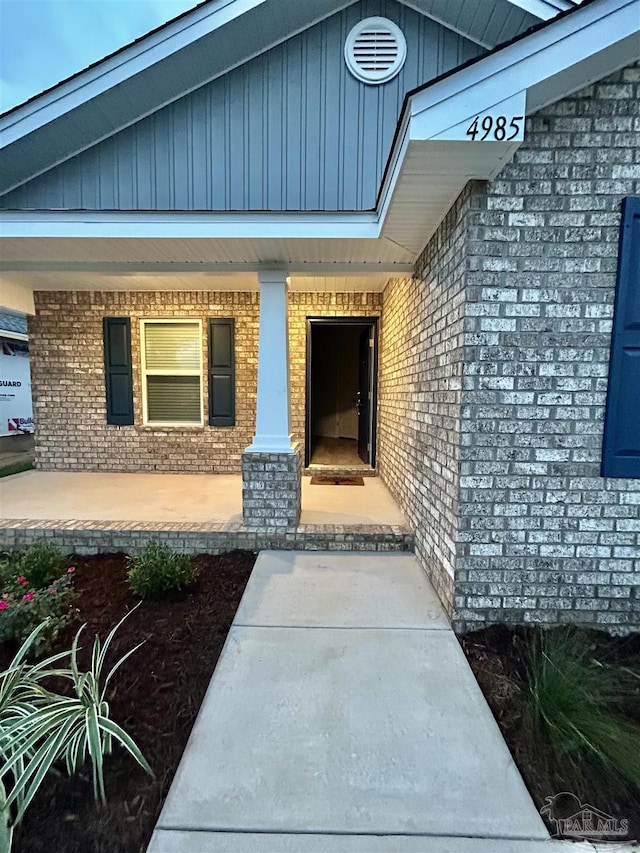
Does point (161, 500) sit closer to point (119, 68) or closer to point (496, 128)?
point (119, 68)

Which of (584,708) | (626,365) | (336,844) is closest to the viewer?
(336,844)

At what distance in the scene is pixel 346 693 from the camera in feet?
6.88

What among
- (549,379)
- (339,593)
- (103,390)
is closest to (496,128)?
(549,379)

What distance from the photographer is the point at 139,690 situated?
2.09 meters

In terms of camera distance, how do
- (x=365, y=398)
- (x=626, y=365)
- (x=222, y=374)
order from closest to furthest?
(x=626, y=365), (x=222, y=374), (x=365, y=398)

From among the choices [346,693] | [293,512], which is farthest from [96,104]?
[346,693]

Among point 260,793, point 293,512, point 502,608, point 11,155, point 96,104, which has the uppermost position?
point 96,104

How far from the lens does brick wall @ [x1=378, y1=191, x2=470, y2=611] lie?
2682 mm

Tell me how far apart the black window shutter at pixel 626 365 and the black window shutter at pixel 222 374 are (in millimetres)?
4608

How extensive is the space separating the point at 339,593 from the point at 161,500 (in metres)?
2.56

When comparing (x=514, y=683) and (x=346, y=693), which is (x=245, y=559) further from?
(x=514, y=683)

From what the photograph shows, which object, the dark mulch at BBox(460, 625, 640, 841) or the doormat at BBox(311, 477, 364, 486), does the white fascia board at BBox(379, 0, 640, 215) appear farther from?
the doormat at BBox(311, 477, 364, 486)

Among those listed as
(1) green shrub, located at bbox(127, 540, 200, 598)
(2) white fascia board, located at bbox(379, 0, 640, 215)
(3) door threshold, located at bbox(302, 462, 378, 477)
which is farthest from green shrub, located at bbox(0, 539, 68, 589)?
(2) white fascia board, located at bbox(379, 0, 640, 215)

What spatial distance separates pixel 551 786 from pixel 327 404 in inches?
317
